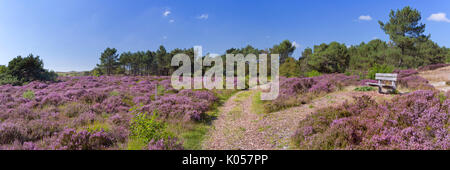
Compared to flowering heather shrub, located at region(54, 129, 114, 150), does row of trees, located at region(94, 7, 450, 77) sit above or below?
above

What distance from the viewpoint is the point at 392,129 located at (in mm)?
4422

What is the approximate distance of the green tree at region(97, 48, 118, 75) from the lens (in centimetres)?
5902

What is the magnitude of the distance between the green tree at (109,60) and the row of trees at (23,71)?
36903 mm

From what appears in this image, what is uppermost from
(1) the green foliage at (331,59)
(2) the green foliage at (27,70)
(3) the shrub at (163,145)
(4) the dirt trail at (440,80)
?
(1) the green foliage at (331,59)

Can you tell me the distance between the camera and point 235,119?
9289 millimetres

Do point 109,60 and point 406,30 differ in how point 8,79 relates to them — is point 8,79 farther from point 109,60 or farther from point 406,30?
point 406,30

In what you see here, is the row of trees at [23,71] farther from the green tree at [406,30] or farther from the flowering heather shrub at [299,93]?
the green tree at [406,30]

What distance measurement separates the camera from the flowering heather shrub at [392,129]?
12.9ft

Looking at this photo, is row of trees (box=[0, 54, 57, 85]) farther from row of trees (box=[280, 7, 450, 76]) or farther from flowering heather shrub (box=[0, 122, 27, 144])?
row of trees (box=[280, 7, 450, 76])

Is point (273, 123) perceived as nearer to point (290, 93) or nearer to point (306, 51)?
point (290, 93)

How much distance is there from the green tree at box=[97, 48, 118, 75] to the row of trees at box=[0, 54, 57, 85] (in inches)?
1453

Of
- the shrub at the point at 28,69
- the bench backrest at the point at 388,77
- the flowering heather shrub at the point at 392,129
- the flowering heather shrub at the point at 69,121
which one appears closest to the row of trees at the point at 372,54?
the bench backrest at the point at 388,77

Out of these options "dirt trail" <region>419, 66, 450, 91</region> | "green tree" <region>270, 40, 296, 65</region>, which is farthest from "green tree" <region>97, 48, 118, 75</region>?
"dirt trail" <region>419, 66, 450, 91</region>
